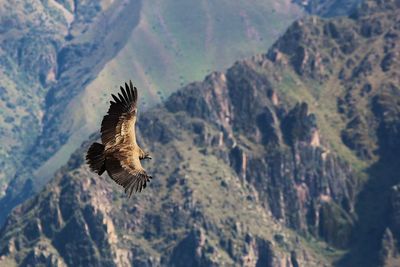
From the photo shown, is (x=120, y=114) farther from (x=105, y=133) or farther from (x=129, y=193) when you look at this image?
(x=129, y=193)

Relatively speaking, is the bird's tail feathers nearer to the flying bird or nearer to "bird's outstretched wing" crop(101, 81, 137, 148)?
the flying bird

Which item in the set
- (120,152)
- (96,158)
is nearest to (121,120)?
(120,152)

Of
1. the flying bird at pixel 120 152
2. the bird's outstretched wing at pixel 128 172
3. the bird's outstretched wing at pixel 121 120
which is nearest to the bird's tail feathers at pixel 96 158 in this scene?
the flying bird at pixel 120 152

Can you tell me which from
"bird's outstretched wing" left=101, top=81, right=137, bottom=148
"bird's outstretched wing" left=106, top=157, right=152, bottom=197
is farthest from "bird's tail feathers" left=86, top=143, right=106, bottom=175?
"bird's outstretched wing" left=101, top=81, right=137, bottom=148

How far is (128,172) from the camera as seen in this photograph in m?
90.9

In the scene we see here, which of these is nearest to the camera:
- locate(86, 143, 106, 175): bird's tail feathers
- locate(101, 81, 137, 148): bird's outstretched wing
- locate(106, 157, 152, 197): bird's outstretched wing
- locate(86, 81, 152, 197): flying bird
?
locate(106, 157, 152, 197): bird's outstretched wing

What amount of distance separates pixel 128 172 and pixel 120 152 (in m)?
1.74

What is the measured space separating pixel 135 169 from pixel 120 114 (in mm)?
6212

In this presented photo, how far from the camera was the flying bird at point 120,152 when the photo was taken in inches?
3565

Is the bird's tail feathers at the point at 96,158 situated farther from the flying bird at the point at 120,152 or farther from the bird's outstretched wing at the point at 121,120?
the bird's outstretched wing at the point at 121,120

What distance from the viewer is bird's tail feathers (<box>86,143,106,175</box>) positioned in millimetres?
90812

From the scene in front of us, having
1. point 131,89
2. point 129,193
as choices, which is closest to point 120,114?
point 131,89

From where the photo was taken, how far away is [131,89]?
93.6 metres

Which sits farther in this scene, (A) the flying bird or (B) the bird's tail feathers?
(B) the bird's tail feathers
